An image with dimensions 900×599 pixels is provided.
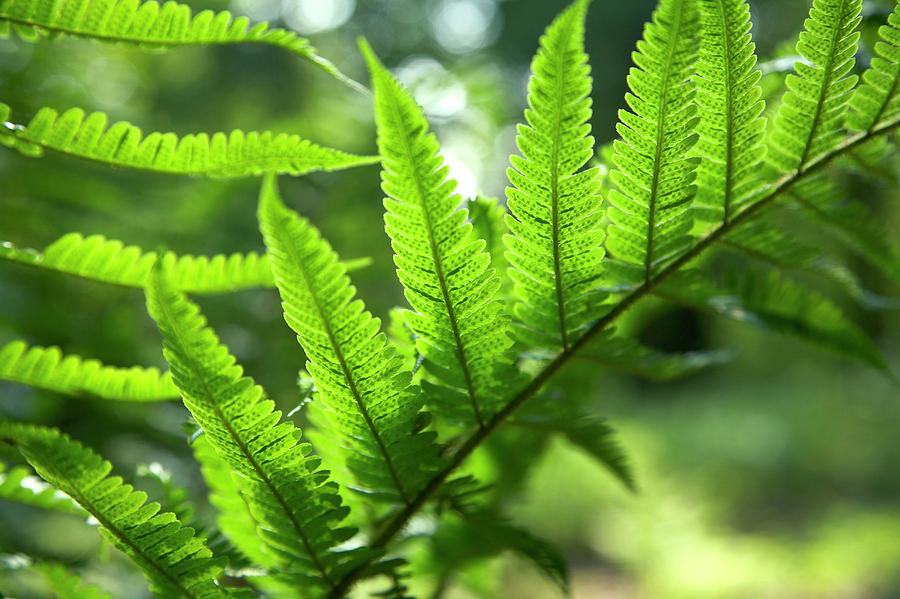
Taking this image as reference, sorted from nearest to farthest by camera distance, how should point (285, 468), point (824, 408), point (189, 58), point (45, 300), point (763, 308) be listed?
point (285, 468) → point (763, 308) → point (45, 300) → point (189, 58) → point (824, 408)

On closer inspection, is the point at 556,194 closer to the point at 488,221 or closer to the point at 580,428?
the point at 488,221

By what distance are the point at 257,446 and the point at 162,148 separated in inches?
9.8

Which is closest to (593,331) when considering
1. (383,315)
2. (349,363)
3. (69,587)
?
(349,363)

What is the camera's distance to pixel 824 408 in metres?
5.75

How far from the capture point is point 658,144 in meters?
0.48

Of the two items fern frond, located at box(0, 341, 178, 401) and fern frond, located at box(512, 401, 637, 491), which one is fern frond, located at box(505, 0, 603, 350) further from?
fern frond, located at box(0, 341, 178, 401)

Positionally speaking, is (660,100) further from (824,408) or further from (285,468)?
(824,408)

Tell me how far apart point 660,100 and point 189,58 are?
84.9 inches

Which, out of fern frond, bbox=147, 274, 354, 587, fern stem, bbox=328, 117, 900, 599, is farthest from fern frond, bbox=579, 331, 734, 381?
fern frond, bbox=147, 274, 354, 587

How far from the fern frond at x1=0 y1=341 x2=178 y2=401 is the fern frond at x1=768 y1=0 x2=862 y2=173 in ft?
1.70

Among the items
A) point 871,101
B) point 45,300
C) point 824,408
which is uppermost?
point 871,101

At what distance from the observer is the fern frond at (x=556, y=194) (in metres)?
0.44

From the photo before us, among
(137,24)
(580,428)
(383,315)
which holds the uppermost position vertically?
(137,24)

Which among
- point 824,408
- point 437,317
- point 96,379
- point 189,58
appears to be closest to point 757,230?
point 437,317
